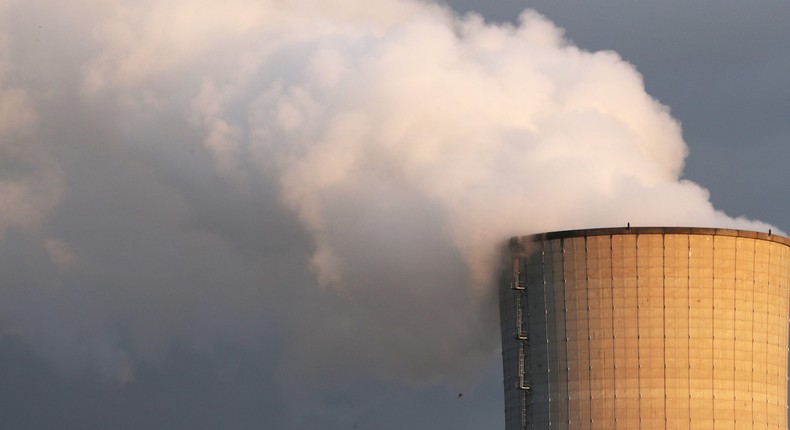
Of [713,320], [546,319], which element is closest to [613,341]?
[546,319]

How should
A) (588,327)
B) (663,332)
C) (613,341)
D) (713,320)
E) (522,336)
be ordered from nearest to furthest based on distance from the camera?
1. (663,332)
2. (713,320)
3. (613,341)
4. (588,327)
5. (522,336)

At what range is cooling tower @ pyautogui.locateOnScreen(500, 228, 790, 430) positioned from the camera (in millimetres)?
72250

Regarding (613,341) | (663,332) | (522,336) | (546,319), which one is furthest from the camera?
(522,336)

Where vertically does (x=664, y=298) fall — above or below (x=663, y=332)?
above

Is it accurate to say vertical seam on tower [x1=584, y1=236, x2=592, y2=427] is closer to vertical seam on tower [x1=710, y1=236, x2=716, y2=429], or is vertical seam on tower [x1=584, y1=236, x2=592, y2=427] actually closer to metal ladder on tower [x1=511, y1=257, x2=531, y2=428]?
metal ladder on tower [x1=511, y1=257, x2=531, y2=428]

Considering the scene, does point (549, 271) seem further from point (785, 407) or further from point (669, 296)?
point (785, 407)

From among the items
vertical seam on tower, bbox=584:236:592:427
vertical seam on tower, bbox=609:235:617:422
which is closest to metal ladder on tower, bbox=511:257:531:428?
vertical seam on tower, bbox=584:236:592:427

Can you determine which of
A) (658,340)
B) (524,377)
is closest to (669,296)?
(658,340)

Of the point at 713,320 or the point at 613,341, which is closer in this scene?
the point at 713,320

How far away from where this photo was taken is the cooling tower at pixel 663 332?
237ft

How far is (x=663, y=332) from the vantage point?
7225cm

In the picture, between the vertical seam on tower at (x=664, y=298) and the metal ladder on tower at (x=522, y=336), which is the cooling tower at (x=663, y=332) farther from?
the metal ladder on tower at (x=522, y=336)

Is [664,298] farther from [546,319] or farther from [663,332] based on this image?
[546,319]

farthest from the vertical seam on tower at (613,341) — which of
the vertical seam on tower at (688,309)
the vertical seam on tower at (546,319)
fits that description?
the vertical seam on tower at (688,309)
